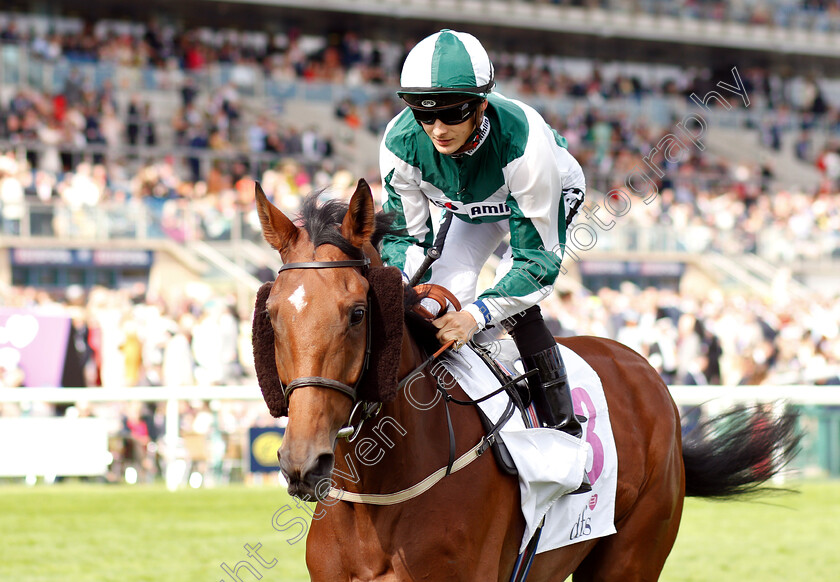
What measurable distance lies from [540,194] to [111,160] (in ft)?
42.0

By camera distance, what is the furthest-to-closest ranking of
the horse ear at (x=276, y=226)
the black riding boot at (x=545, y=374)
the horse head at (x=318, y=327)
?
the black riding boot at (x=545, y=374) < the horse ear at (x=276, y=226) < the horse head at (x=318, y=327)

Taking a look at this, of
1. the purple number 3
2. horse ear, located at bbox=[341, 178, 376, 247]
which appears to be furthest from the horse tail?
horse ear, located at bbox=[341, 178, 376, 247]

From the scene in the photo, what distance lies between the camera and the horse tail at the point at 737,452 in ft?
13.8

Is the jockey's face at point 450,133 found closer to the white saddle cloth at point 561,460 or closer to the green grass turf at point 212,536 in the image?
the white saddle cloth at point 561,460

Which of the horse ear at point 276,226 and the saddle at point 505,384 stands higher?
the horse ear at point 276,226

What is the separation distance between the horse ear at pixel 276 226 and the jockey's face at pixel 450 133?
522 millimetres

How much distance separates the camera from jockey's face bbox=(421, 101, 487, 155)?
9.35ft

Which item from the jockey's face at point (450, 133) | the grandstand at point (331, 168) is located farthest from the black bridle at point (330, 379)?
the grandstand at point (331, 168)

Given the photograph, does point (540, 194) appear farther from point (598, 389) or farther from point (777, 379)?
point (777, 379)

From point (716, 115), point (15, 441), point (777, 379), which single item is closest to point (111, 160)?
point (15, 441)

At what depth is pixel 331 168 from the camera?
16.8 m

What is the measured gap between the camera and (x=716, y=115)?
2445cm

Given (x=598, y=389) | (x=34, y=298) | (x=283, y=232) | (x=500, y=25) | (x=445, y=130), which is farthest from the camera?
(x=500, y=25)

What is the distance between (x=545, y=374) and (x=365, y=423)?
77 centimetres
